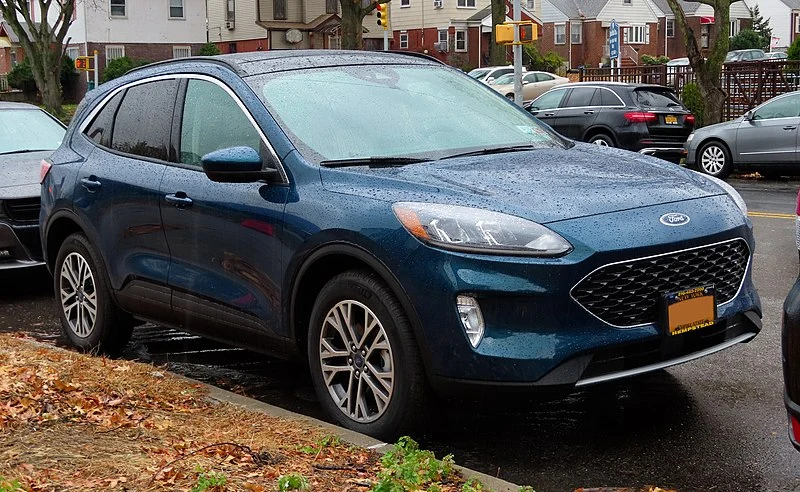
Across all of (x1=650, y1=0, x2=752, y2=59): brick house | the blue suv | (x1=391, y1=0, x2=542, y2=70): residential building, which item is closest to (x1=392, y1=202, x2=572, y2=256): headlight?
the blue suv

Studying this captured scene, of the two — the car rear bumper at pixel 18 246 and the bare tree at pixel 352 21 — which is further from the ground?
the bare tree at pixel 352 21

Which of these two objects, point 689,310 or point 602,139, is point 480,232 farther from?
point 602,139

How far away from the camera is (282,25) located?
214 feet

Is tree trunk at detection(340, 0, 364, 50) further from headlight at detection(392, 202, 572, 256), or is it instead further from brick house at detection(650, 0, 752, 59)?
brick house at detection(650, 0, 752, 59)

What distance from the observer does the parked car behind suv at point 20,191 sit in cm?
944

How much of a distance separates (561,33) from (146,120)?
73226 mm

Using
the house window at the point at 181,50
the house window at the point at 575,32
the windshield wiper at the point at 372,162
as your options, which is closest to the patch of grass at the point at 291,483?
the windshield wiper at the point at 372,162

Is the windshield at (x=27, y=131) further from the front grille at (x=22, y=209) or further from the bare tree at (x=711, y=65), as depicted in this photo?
the bare tree at (x=711, y=65)

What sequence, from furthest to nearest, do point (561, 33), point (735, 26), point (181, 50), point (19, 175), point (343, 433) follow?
point (735, 26), point (561, 33), point (181, 50), point (19, 175), point (343, 433)

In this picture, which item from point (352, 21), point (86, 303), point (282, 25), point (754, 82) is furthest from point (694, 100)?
Result: point (282, 25)

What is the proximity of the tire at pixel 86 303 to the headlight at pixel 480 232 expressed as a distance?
273cm

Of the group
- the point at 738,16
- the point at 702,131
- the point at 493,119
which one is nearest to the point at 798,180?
the point at 702,131

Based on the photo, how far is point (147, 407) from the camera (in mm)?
5375

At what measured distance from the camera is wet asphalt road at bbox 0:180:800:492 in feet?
15.6
